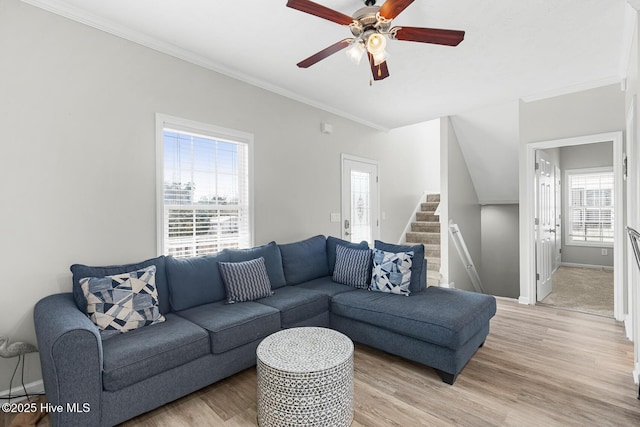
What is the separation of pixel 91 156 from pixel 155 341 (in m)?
1.52

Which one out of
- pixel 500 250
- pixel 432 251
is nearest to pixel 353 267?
pixel 432 251

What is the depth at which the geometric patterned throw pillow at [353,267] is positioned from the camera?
329cm

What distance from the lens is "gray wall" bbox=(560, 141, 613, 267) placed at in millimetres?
6266

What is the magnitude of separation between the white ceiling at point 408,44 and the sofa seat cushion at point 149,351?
230 cm

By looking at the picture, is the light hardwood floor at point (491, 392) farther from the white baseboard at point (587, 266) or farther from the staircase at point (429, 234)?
the white baseboard at point (587, 266)

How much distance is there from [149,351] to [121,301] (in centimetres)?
47

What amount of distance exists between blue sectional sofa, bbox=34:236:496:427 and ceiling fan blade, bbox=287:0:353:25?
2.08 metres

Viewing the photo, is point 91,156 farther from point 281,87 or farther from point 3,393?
point 281,87

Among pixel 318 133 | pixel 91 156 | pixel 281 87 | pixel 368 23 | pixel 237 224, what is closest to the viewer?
pixel 368 23

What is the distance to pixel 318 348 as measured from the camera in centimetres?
196

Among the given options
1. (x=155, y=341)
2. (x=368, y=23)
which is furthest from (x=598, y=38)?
(x=155, y=341)

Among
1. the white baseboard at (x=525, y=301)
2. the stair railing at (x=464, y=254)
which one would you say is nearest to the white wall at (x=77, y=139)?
the stair railing at (x=464, y=254)

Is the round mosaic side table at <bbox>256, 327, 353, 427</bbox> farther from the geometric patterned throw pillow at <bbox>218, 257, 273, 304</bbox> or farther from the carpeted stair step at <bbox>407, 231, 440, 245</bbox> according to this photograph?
the carpeted stair step at <bbox>407, 231, 440, 245</bbox>

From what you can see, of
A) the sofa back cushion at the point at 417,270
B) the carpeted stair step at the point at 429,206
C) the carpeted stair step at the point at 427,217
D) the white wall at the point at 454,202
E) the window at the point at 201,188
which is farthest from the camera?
the carpeted stair step at the point at 429,206
